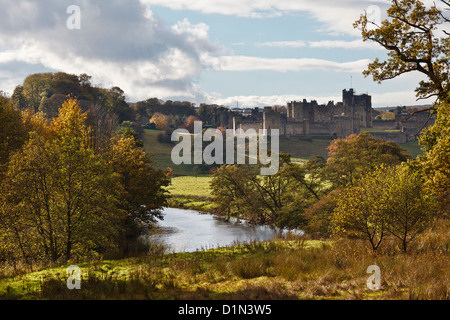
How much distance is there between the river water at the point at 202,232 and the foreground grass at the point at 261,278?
39.8 ft

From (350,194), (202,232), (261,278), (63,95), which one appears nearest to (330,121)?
(63,95)

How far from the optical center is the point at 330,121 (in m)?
126

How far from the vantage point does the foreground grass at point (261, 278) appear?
10.8 metres

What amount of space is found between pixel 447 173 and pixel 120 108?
105317 millimetres

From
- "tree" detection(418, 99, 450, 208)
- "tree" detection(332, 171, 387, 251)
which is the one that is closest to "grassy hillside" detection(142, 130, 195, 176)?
"tree" detection(332, 171, 387, 251)

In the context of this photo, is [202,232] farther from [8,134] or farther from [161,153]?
[161,153]

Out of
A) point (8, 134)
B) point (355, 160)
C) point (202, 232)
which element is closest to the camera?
point (8, 134)

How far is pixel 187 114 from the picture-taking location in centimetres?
17488

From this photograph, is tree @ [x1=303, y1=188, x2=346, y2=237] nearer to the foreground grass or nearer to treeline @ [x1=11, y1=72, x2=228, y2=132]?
the foreground grass

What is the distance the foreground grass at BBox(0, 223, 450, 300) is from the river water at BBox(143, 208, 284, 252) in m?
12.1

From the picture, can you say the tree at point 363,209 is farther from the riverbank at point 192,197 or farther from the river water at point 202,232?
the riverbank at point 192,197

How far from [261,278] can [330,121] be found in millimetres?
117539
